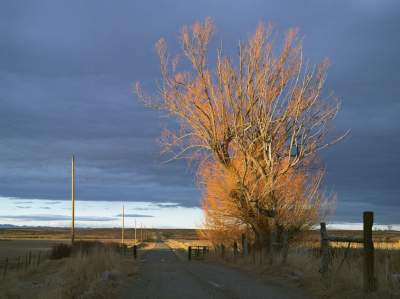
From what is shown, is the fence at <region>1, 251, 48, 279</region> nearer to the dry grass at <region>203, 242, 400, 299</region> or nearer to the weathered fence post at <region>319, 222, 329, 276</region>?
the dry grass at <region>203, 242, 400, 299</region>

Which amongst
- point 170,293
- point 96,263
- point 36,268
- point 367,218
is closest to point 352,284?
point 367,218

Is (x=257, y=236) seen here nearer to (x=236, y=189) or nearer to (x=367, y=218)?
(x=236, y=189)

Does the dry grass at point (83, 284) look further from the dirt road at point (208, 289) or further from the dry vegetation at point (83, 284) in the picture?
the dirt road at point (208, 289)

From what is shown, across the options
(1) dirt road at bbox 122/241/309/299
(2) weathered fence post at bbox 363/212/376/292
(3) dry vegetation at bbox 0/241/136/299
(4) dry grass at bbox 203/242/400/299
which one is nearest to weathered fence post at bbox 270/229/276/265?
(4) dry grass at bbox 203/242/400/299

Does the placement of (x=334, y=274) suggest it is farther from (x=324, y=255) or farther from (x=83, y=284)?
(x=83, y=284)

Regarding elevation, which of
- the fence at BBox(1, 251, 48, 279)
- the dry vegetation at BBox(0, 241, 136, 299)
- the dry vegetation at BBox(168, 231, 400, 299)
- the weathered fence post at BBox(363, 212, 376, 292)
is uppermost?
the weathered fence post at BBox(363, 212, 376, 292)

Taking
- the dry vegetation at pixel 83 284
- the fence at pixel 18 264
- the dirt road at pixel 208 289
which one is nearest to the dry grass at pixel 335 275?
the dirt road at pixel 208 289

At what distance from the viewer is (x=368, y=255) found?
12305mm

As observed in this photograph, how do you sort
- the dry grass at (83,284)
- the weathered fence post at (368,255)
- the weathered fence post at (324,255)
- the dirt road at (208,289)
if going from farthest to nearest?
the weathered fence post at (324,255), the dry grass at (83,284), the dirt road at (208,289), the weathered fence post at (368,255)

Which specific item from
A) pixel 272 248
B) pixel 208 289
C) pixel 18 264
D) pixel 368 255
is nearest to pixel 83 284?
pixel 208 289

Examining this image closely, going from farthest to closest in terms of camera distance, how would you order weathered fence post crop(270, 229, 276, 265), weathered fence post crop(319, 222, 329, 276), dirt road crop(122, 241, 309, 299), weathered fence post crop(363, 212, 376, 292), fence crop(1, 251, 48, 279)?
fence crop(1, 251, 48, 279) → weathered fence post crop(270, 229, 276, 265) → weathered fence post crop(319, 222, 329, 276) → dirt road crop(122, 241, 309, 299) → weathered fence post crop(363, 212, 376, 292)

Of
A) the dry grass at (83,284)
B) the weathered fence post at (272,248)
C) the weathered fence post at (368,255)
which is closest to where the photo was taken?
the weathered fence post at (368,255)

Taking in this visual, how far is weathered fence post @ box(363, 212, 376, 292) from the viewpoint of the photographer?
1197cm

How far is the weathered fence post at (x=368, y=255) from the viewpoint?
11969mm
